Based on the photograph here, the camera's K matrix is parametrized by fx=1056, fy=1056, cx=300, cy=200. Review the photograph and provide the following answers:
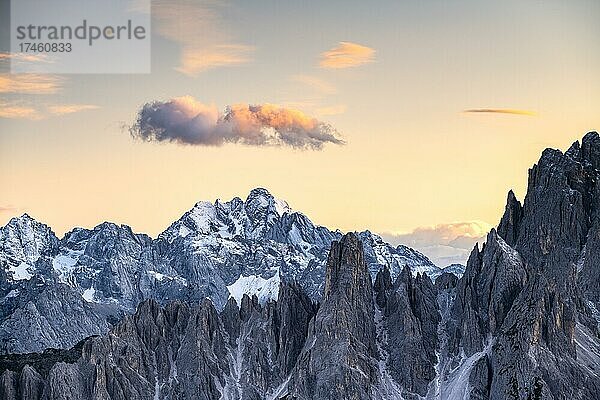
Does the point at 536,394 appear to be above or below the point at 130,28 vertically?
below

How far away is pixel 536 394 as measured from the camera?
141 m

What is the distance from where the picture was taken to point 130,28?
15675 centimetres

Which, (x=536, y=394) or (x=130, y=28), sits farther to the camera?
(x=130, y=28)

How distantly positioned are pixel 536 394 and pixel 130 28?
3078 inches
